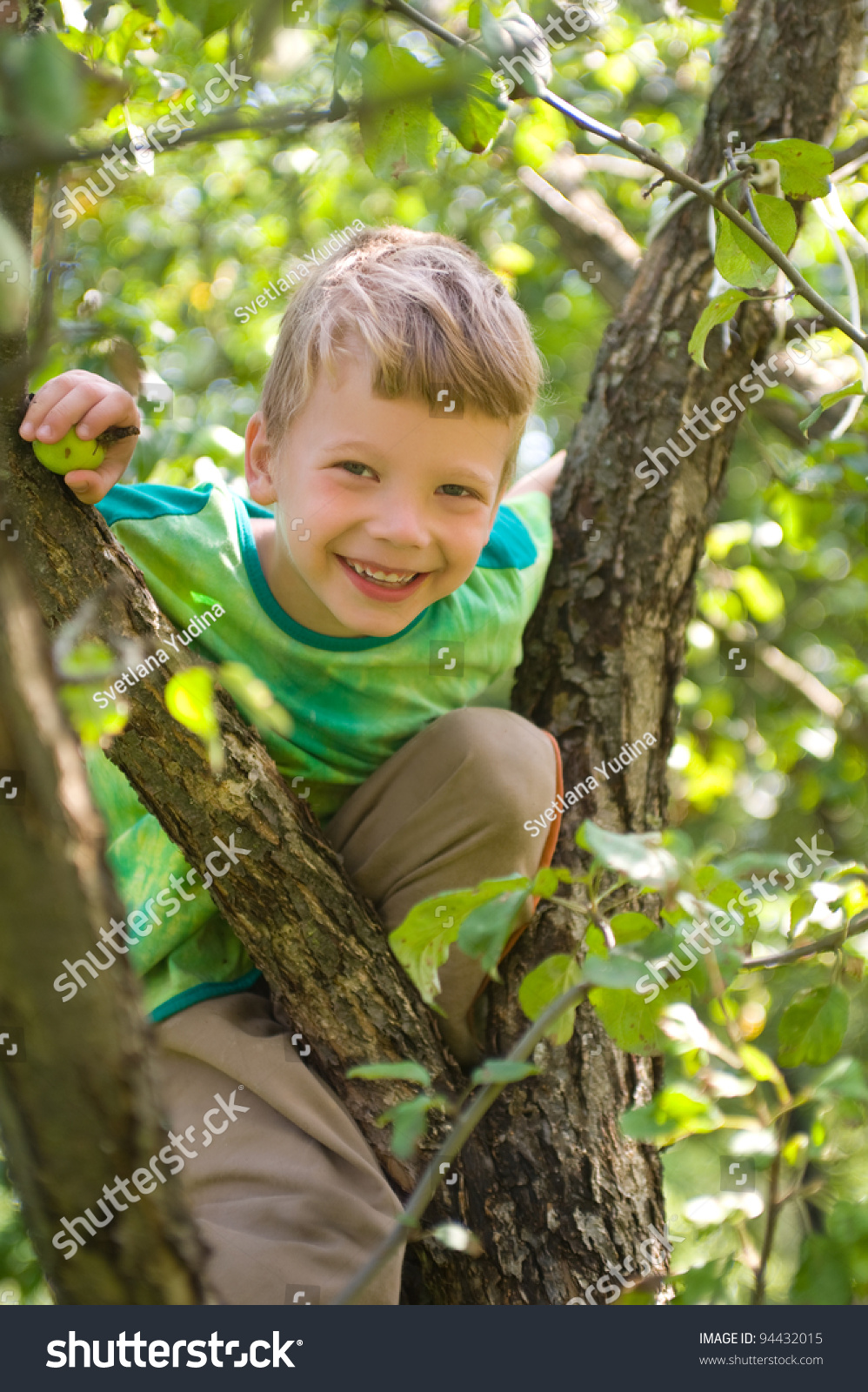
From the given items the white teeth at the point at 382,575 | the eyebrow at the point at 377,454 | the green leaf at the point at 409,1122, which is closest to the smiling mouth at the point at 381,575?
the white teeth at the point at 382,575

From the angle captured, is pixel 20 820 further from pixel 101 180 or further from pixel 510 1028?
pixel 101 180

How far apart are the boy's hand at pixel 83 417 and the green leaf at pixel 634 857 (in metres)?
0.68

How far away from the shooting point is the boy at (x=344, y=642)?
4.34 feet

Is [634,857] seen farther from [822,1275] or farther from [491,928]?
[822,1275]

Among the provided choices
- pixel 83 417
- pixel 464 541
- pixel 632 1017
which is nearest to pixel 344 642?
pixel 464 541

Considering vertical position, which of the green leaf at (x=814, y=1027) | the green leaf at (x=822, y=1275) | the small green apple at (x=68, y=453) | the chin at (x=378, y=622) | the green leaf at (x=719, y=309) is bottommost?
the green leaf at (x=822, y=1275)

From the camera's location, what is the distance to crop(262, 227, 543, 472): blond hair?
4.68 ft

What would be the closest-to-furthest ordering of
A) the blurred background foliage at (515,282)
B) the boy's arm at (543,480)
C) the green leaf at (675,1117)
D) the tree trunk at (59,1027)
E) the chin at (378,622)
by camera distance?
the tree trunk at (59,1027), the green leaf at (675,1117), the blurred background foliage at (515,282), the chin at (378,622), the boy's arm at (543,480)

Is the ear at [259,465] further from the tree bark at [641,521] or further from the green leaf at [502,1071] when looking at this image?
the green leaf at [502,1071]

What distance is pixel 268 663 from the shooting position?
1.63m

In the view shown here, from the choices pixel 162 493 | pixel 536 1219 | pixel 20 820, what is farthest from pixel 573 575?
pixel 20 820

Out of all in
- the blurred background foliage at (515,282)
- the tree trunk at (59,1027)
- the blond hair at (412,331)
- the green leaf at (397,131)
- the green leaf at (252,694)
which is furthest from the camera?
the blond hair at (412,331)

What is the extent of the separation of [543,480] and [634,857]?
4.17ft

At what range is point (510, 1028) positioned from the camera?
1459 millimetres
